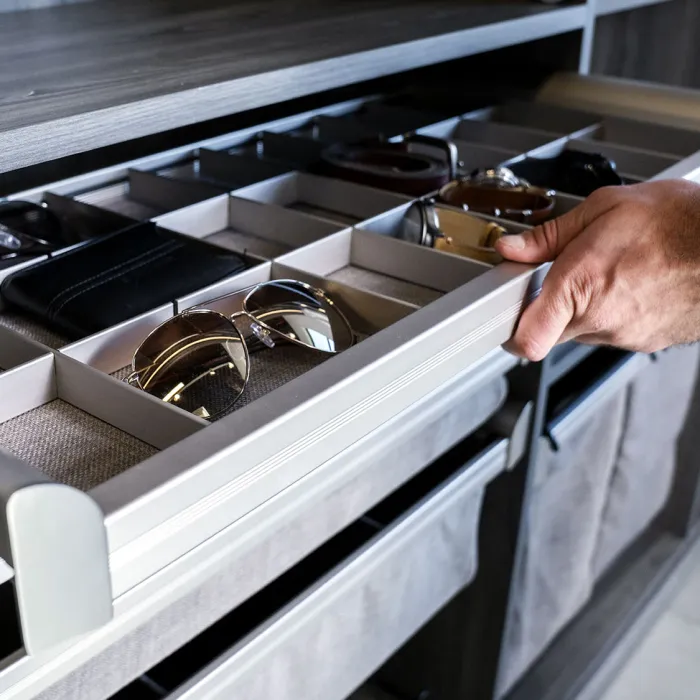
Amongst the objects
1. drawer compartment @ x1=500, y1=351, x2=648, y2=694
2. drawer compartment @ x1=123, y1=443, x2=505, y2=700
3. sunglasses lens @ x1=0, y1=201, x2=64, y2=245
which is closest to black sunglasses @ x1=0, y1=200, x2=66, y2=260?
sunglasses lens @ x1=0, y1=201, x2=64, y2=245

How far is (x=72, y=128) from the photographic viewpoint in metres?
0.58

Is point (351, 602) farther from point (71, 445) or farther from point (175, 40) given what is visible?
point (175, 40)

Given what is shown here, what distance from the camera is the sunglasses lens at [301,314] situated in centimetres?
65

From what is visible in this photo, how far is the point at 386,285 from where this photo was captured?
0.76 m

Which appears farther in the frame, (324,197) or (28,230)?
(324,197)

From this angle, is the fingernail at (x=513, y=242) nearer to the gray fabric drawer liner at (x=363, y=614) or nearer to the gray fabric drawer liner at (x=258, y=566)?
the gray fabric drawer liner at (x=258, y=566)

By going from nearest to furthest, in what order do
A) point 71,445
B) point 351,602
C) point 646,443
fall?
point 71,445, point 351,602, point 646,443

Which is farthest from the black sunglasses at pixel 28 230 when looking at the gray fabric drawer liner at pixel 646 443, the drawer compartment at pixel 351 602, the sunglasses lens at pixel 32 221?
the gray fabric drawer liner at pixel 646 443

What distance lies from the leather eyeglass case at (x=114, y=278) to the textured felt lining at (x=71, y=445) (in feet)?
0.27

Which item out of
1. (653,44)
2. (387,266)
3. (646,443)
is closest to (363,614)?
(387,266)

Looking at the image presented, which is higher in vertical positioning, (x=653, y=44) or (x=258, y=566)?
(x=653, y=44)

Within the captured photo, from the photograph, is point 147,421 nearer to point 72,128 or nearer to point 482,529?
point 72,128

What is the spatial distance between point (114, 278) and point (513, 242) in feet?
1.01

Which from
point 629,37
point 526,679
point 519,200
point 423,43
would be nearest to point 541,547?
point 526,679
